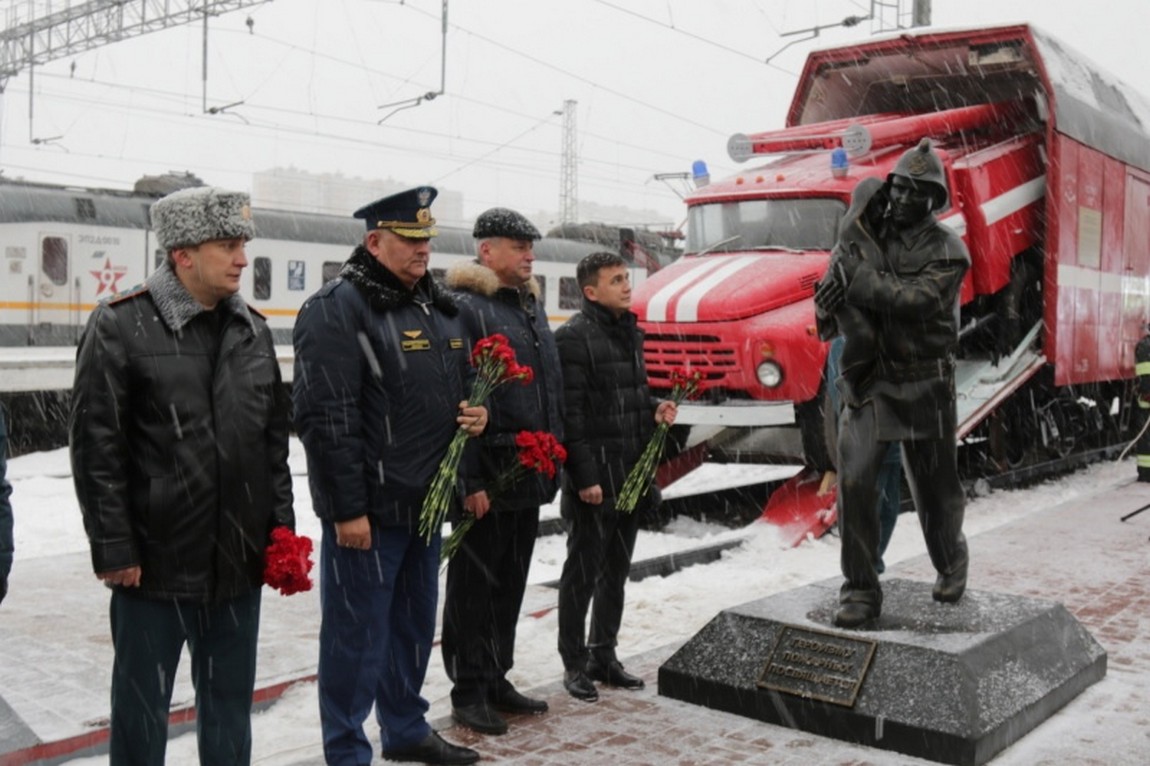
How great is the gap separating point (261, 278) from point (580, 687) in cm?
1471

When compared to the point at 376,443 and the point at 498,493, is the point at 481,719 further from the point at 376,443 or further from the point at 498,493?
the point at 376,443

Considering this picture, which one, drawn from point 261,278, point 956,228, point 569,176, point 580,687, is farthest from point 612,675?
point 569,176

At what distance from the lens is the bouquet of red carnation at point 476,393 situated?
4211mm

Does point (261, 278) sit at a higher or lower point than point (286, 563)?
higher

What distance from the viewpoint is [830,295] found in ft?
16.9

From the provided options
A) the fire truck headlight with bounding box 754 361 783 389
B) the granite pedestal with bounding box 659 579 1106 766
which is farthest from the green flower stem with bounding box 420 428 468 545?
the fire truck headlight with bounding box 754 361 783 389

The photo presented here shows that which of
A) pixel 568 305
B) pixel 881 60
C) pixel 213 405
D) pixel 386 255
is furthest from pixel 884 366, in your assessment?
pixel 568 305

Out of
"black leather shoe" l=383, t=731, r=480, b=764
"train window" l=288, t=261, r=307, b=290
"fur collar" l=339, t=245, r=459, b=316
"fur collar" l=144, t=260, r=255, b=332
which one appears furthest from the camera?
"train window" l=288, t=261, r=307, b=290

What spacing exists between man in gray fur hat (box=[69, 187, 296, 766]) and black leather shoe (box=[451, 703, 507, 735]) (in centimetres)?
139

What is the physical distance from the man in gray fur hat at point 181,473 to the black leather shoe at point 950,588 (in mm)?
3217

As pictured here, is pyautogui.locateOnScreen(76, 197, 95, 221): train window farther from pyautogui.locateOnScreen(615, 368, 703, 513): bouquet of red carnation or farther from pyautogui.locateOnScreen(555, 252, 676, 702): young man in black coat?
pyautogui.locateOnScreen(615, 368, 703, 513): bouquet of red carnation

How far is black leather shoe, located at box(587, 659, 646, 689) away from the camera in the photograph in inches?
212

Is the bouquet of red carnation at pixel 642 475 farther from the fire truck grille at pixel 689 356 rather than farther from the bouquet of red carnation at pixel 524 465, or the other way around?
the fire truck grille at pixel 689 356

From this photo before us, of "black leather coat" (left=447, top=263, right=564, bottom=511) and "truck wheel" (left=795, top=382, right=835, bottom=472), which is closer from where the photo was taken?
"black leather coat" (left=447, top=263, right=564, bottom=511)
